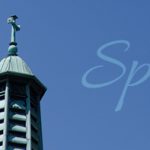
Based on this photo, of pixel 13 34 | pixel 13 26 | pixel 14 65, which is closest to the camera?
pixel 14 65

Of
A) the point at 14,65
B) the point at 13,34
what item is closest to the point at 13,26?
the point at 13,34

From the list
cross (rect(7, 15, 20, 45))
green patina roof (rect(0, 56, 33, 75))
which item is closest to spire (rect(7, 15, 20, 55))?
cross (rect(7, 15, 20, 45))

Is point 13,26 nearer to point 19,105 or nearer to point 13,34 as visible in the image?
point 13,34

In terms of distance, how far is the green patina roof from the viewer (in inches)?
3524

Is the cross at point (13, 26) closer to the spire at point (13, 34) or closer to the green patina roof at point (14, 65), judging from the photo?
the spire at point (13, 34)

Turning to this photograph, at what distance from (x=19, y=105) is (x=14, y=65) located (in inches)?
226

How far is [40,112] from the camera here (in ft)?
297

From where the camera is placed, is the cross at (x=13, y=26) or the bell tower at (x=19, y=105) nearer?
the bell tower at (x=19, y=105)

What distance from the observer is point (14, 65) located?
90750 mm

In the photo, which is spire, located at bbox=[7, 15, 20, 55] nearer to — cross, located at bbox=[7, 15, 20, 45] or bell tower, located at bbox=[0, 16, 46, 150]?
cross, located at bbox=[7, 15, 20, 45]

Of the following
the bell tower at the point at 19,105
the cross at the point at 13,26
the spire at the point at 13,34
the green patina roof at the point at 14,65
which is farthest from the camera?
the cross at the point at 13,26

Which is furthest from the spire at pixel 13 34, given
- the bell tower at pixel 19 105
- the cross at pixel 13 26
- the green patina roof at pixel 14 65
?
the green patina roof at pixel 14 65

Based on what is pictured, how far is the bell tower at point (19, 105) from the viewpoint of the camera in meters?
83.4

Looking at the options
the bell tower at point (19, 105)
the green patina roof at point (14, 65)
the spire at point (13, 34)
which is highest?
the spire at point (13, 34)
